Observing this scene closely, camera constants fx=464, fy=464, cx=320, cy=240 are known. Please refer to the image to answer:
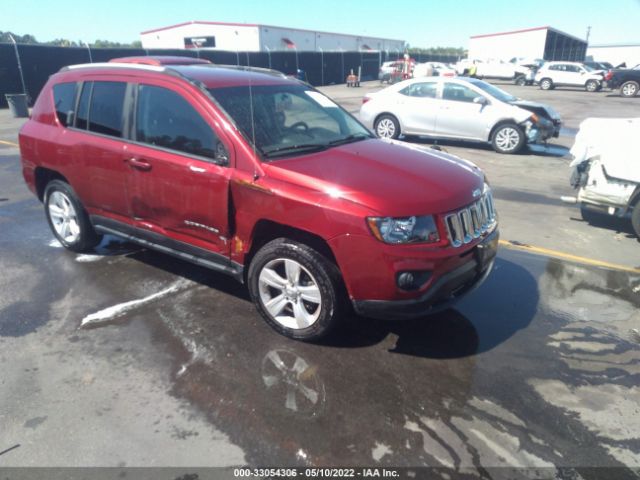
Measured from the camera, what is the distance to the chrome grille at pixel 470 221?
10.2ft

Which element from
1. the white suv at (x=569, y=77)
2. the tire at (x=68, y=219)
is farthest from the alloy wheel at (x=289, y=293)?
the white suv at (x=569, y=77)

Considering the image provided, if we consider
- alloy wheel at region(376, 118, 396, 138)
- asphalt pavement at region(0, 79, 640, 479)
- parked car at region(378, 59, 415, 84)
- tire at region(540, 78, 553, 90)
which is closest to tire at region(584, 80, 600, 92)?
tire at region(540, 78, 553, 90)

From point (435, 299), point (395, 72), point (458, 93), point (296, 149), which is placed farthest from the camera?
point (395, 72)

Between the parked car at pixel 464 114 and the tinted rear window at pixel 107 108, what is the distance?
28.2ft

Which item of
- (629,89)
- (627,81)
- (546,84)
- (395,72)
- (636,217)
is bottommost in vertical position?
(636,217)

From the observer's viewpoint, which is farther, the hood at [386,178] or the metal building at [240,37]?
the metal building at [240,37]

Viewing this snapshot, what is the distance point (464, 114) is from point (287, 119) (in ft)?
27.0

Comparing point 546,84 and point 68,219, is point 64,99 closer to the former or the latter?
point 68,219

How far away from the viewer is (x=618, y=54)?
63.5 m

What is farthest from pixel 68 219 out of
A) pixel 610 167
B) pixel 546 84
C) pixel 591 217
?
pixel 546 84

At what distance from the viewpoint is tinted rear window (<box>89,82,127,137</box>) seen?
13.4ft

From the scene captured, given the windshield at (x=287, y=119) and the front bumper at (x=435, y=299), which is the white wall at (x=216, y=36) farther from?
the front bumper at (x=435, y=299)

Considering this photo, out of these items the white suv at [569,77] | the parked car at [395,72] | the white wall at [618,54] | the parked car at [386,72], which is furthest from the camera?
the white wall at [618,54]

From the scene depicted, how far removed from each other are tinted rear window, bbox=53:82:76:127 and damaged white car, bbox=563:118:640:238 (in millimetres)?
5952
